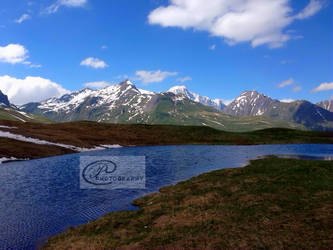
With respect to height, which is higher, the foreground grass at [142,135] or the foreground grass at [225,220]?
the foreground grass at [142,135]

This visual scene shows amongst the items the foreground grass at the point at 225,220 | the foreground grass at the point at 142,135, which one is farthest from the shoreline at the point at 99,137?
the foreground grass at the point at 225,220

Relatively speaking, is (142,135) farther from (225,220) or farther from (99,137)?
(225,220)

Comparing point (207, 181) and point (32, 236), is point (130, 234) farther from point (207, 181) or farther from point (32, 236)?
point (207, 181)

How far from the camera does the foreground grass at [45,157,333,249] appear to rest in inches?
746

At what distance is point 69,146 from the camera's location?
108062mm

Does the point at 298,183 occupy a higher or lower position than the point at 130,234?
higher

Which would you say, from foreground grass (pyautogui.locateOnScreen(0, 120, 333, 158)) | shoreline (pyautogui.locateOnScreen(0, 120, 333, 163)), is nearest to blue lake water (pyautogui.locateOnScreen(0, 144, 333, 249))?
shoreline (pyautogui.locateOnScreen(0, 120, 333, 163))

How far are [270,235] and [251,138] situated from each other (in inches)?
6224

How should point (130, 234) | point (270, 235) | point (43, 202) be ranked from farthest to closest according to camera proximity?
1. point (43, 202)
2. point (130, 234)
3. point (270, 235)

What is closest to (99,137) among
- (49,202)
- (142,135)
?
(142,135)

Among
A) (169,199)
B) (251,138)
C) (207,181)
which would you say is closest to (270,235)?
(169,199)

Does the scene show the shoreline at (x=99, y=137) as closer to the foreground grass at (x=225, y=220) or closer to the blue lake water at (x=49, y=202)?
the blue lake water at (x=49, y=202)

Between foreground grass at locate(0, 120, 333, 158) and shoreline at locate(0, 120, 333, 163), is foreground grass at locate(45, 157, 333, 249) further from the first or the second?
foreground grass at locate(0, 120, 333, 158)

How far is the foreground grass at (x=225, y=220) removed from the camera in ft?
62.1
